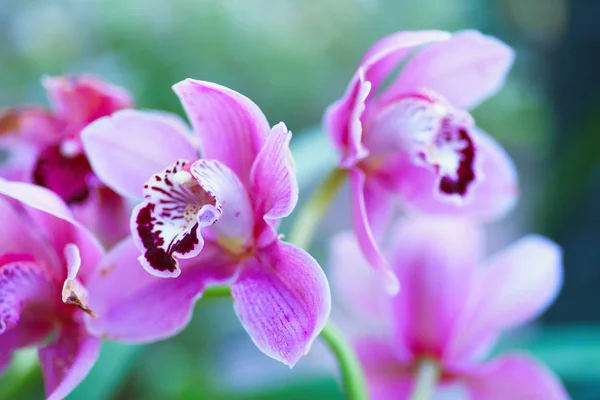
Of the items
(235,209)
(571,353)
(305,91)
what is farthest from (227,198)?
(305,91)

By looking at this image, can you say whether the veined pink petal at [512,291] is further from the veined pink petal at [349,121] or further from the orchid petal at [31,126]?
the orchid petal at [31,126]

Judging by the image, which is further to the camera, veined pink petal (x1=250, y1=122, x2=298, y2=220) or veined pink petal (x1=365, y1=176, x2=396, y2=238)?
veined pink petal (x1=365, y1=176, x2=396, y2=238)

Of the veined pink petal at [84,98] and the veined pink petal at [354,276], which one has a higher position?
the veined pink petal at [84,98]

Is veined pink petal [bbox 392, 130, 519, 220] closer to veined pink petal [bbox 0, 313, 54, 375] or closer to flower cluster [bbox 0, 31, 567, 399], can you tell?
flower cluster [bbox 0, 31, 567, 399]

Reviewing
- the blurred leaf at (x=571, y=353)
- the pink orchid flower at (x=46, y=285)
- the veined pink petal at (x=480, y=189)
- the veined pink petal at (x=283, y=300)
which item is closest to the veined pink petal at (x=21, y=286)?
the pink orchid flower at (x=46, y=285)

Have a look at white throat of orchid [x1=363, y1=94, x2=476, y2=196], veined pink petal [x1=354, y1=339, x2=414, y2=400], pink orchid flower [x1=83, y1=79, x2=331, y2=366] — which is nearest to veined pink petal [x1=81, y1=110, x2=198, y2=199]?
pink orchid flower [x1=83, y1=79, x2=331, y2=366]

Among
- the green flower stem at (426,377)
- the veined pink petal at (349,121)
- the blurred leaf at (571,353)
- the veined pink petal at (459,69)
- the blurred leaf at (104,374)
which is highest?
the veined pink petal at (459,69)

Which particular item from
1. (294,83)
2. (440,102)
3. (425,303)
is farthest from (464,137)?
(294,83)
